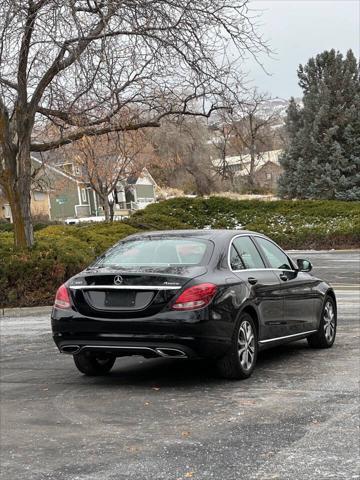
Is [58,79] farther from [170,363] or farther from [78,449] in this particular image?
[78,449]

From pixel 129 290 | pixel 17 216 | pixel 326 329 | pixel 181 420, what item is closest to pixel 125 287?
pixel 129 290

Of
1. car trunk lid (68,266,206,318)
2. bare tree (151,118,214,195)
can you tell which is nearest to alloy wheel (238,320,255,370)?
car trunk lid (68,266,206,318)

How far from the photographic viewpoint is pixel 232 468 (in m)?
4.44

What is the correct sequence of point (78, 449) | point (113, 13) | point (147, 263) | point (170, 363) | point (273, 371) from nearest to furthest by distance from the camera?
point (78, 449)
point (147, 263)
point (273, 371)
point (170, 363)
point (113, 13)

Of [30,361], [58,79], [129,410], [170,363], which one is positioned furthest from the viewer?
[58,79]

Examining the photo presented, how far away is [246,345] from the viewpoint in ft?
22.7

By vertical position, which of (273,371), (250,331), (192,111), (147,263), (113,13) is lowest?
(273,371)

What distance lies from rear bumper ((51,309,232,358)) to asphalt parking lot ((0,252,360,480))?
0.41 meters

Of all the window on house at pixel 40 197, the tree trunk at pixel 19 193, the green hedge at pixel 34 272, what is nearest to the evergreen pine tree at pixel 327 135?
the tree trunk at pixel 19 193

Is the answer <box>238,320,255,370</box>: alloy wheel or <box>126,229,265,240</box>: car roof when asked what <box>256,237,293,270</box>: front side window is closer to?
<box>126,229,265,240</box>: car roof

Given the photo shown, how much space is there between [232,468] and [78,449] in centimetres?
118

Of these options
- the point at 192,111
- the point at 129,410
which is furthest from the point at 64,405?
the point at 192,111

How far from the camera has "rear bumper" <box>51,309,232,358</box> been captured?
634cm

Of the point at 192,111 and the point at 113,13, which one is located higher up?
the point at 113,13
